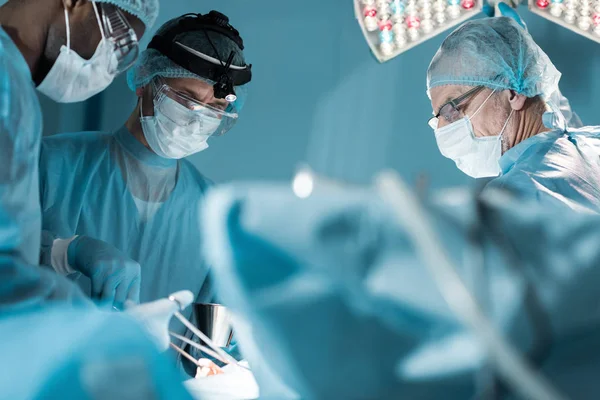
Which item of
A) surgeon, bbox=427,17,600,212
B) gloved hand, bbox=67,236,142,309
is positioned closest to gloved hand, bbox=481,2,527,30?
surgeon, bbox=427,17,600,212

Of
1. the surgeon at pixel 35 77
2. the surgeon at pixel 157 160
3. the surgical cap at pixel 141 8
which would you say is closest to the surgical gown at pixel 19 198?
the surgeon at pixel 35 77

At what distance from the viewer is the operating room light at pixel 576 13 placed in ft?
7.02

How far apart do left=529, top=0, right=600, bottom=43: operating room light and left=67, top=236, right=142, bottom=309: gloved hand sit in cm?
160

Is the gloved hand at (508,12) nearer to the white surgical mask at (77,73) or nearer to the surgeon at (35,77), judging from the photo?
the surgeon at (35,77)

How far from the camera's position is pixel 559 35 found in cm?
267

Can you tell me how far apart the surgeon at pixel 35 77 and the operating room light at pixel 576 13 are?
134cm

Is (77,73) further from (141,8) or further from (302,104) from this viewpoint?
(302,104)

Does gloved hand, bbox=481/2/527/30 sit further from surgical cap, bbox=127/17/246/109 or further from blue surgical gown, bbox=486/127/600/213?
surgical cap, bbox=127/17/246/109

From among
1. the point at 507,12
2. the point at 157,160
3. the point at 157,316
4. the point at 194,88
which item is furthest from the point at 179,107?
the point at 507,12

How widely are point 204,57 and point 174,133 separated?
0.84 feet

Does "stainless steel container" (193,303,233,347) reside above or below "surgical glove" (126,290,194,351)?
below

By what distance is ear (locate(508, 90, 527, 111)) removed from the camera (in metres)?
1.88

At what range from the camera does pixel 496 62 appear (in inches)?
72.9

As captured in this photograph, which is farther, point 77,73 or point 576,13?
point 576,13
